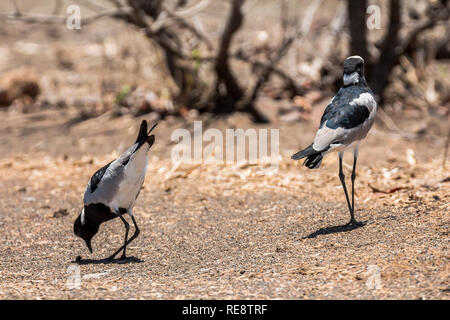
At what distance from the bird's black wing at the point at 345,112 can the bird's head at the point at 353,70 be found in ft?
0.23

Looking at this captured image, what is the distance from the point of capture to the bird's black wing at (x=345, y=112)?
13.2 ft

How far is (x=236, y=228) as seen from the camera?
4.61 meters

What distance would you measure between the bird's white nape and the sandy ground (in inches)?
36.9

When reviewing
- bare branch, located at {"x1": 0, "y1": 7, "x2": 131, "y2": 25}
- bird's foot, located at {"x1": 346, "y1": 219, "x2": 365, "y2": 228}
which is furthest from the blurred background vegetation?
bird's foot, located at {"x1": 346, "y1": 219, "x2": 365, "y2": 228}

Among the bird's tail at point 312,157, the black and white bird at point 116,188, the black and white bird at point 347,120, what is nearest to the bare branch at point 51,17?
the black and white bird at point 116,188

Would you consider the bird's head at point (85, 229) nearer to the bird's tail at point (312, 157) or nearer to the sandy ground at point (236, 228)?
the sandy ground at point (236, 228)

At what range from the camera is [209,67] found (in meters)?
8.54

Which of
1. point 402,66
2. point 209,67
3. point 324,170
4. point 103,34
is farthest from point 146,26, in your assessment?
point 103,34

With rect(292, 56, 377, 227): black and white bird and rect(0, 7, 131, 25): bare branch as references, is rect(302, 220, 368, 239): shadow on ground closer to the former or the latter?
rect(292, 56, 377, 227): black and white bird

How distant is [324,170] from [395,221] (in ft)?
6.28

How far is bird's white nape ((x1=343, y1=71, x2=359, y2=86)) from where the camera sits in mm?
4215

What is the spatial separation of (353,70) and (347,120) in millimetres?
384

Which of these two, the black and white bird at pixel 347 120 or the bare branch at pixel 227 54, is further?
the bare branch at pixel 227 54

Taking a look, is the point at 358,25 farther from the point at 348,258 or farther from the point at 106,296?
the point at 106,296
